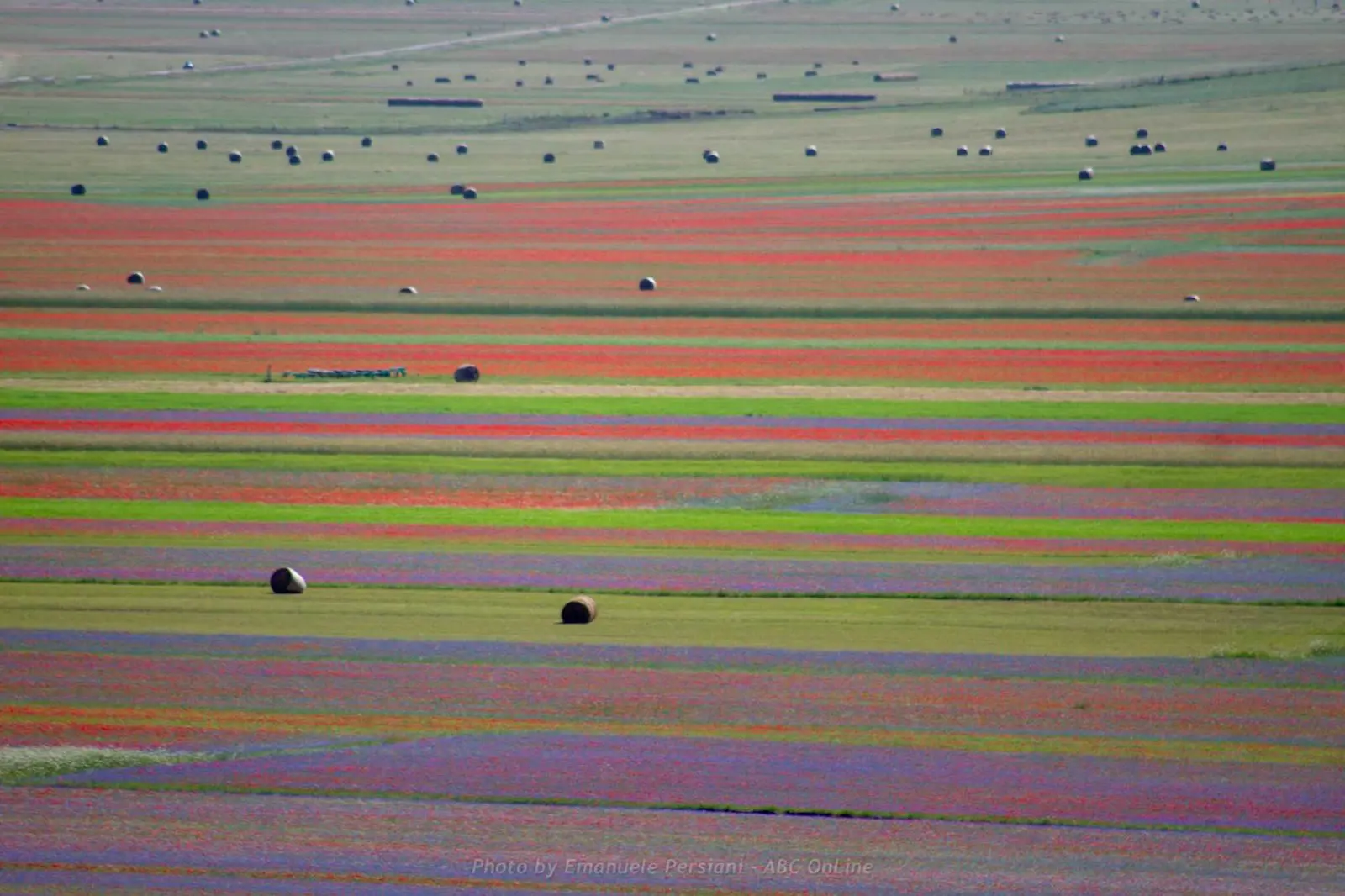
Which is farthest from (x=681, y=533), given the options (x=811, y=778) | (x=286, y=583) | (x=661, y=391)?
(x=661, y=391)

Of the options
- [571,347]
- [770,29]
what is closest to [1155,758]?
[571,347]

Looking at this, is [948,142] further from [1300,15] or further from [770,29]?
[1300,15]

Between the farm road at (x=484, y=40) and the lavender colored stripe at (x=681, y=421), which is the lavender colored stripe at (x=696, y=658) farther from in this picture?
the farm road at (x=484, y=40)

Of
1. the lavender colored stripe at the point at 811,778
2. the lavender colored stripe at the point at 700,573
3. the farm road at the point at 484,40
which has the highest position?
Answer: the farm road at the point at 484,40

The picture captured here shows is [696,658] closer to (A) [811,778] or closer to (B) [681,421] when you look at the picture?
(A) [811,778]

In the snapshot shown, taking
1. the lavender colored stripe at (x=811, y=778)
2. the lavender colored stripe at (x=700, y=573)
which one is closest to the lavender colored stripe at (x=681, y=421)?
the lavender colored stripe at (x=700, y=573)

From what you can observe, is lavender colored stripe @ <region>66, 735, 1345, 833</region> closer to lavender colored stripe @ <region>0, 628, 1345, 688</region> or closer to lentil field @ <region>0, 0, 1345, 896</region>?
lentil field @ <region>0, 0, 1345, 896</region>

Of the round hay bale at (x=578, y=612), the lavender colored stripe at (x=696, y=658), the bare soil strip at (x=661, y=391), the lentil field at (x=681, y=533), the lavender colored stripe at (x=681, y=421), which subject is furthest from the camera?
the bare soil strip at (x=661, y=391)

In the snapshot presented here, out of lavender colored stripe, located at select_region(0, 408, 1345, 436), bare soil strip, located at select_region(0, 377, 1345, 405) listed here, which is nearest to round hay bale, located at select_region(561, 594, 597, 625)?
lavender colored stripe, located at select_region(0, 408, 1345, 436)
